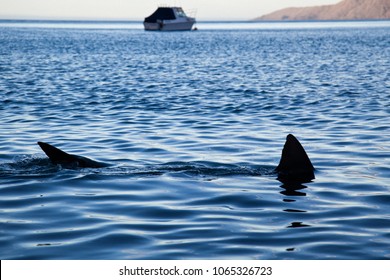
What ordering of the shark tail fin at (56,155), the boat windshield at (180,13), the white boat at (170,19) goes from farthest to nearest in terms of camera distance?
1. the boat windshield at (180,13)
2. the white boat at (170,19)
3. the shark tail fin at (56,155)

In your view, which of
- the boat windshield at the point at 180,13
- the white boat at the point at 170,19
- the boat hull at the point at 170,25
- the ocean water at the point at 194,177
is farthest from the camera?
the boat windshield at the point at 180,13

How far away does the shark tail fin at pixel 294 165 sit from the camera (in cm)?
1249

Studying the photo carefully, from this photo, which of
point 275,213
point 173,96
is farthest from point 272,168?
point 173,96

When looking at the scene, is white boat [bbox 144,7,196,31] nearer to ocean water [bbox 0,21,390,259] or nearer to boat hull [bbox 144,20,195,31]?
boat hull [bbox 144,20,195,31]

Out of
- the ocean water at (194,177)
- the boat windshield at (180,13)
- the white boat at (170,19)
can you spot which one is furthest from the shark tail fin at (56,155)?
the boat windshield at (180,13)

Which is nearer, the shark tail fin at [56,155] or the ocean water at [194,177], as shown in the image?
the ocean water at [194,177]

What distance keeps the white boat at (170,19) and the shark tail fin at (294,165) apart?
152663mm

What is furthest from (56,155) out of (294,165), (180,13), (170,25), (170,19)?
(180,13)

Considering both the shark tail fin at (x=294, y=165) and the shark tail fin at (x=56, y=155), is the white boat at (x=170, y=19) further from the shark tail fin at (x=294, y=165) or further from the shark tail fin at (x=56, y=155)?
the shark tail fin at (x=294, y=165)

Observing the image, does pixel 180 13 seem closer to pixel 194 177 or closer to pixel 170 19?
pixel 170 19

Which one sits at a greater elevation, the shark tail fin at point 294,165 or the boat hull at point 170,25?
the shark tail fin at point 294,165

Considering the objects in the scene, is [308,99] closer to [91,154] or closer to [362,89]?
[362,89]

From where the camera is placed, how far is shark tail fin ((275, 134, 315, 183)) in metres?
12.5
